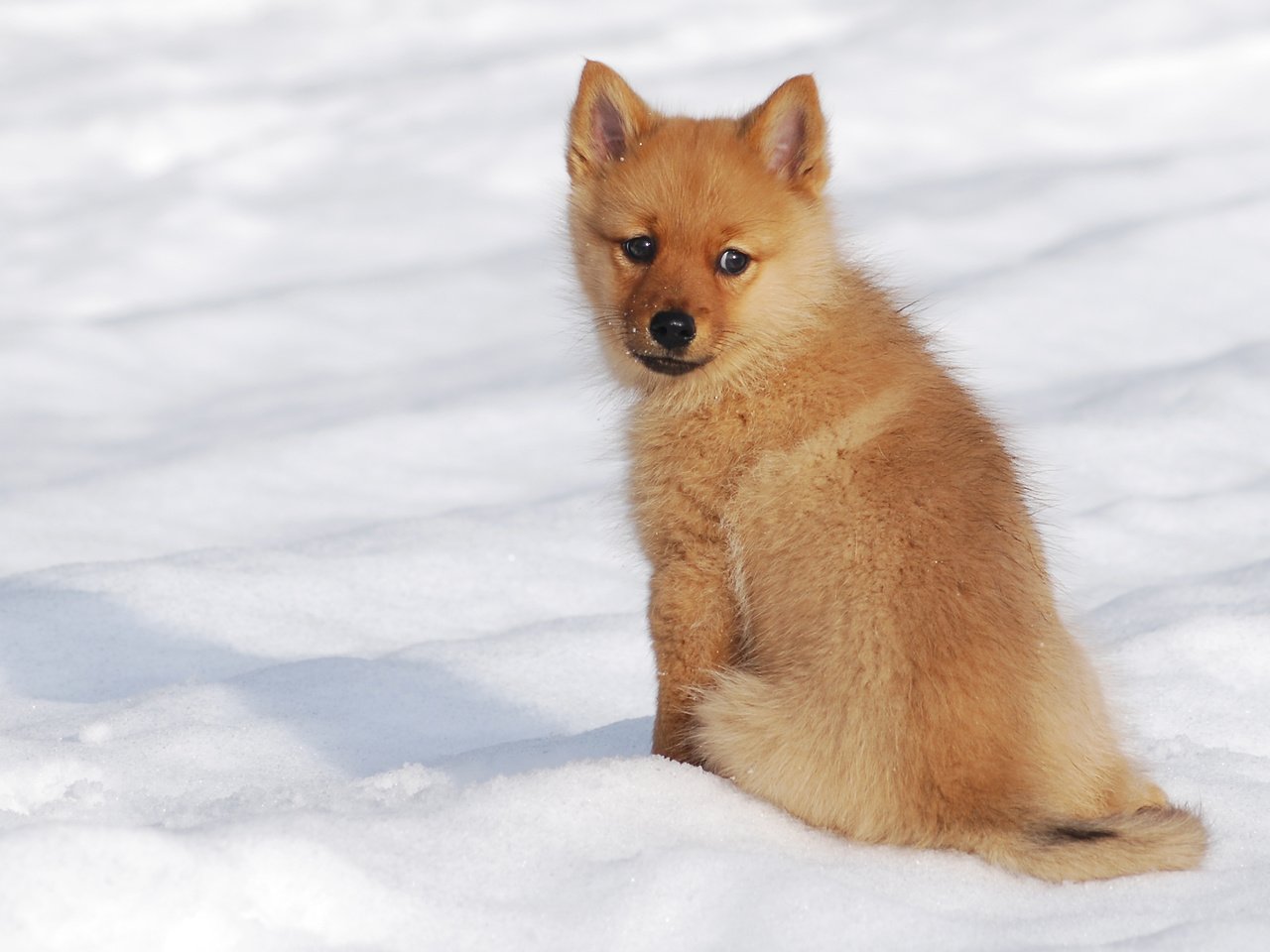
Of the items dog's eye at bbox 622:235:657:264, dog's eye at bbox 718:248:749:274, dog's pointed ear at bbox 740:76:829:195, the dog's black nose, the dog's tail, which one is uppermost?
dog's pointed ear at bbox 740:76:829:195

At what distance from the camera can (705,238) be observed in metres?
3.54

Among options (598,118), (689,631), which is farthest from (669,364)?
(598,118)

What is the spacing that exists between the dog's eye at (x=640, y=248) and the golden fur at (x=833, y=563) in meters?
0.02

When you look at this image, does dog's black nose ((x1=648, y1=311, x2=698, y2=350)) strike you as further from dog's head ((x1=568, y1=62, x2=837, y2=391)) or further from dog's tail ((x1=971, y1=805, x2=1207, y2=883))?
dog's tail ((x1=971, y1=805, x2=1207, y2=883))

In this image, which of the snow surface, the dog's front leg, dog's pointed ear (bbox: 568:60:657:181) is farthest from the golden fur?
dog's pointed ear (bbox: 568:60:657:181)

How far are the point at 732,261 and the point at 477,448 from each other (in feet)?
11.7

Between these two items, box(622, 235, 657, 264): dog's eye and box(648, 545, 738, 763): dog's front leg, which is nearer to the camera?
box(648, 545, 738, 763): dog's front leg

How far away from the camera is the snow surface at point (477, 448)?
2.83 m

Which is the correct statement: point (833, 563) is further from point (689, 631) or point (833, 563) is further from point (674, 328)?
point (674, 328)

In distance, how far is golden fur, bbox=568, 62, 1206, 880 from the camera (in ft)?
9.82

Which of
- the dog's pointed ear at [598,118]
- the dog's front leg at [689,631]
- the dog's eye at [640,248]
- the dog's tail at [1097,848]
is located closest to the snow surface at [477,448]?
the dog's tail at [1097,848]

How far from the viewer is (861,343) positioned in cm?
344

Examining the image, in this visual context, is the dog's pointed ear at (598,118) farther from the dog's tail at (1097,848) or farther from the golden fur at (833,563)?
the dog's tail at (1097,848)

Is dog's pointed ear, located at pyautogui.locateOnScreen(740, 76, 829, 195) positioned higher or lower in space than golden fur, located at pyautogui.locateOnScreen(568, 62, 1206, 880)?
higher
